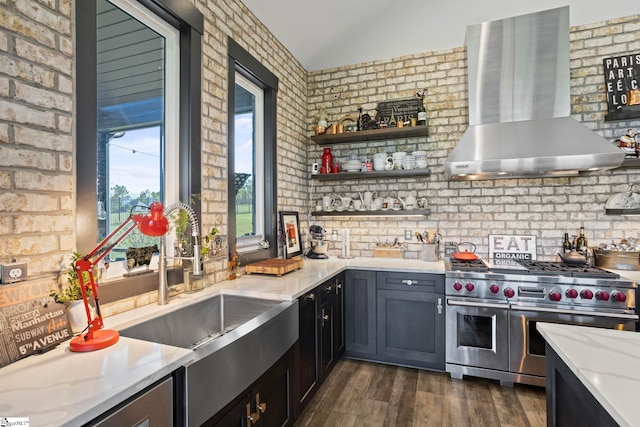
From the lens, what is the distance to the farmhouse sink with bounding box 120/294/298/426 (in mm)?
1140

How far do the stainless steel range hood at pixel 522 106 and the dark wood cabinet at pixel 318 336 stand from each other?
4.94ft

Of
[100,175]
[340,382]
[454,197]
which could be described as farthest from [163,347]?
[454,197]

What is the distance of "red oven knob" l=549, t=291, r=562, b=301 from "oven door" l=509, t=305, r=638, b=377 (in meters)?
0.08

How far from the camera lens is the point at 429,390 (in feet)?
8.32

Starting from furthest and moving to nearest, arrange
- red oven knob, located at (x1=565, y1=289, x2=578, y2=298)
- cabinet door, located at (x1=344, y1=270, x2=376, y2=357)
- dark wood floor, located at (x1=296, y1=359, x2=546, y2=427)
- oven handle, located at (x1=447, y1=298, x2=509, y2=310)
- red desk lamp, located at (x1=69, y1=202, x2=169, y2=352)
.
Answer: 1. cabinet door, located at (x1=344, y1=270, x2=376, y2=357)
2. oven handle, located at (x1=447, y1=298, x2=509, y2=310)
3. red oven knob, located at (x1=565, y1=289, x2=578, y2=298)
4. dark wood floor, located at (x1=296, y1=359, x2=546, y2=427)
5. red desk lamp, located at (x1=69, y1=202, x2=169, y2=352)

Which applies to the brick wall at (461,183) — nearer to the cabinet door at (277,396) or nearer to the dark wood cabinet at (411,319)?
the dark wood cabinet at (411,319)

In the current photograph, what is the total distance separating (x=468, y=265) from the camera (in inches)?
111

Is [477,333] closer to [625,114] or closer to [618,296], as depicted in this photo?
[618,296]

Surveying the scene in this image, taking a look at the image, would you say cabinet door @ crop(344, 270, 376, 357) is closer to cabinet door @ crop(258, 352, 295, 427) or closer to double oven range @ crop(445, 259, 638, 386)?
double oven range @ crop(445, 259, 638, 386)

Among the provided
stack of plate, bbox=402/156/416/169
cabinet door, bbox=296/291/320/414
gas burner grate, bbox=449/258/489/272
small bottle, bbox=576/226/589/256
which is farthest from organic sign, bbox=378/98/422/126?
cabinet door, bbox=296/291/320/414

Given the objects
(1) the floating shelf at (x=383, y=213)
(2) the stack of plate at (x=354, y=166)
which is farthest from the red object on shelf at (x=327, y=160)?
(1) the floating shelf at (x=383, y=213)

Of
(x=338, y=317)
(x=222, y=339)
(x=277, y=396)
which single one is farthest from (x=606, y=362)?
(x=338, y=317)

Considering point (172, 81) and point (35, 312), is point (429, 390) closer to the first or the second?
point (35, 312)

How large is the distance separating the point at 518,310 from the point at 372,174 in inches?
71.5
